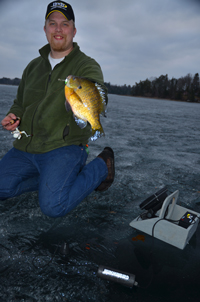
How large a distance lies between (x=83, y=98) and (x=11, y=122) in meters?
1.39

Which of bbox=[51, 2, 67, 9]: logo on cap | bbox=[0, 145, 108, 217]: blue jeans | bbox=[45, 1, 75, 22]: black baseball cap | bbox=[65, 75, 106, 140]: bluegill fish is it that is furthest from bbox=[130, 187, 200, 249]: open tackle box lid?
bbox=[51, 2, 67, 9]: logo on cap

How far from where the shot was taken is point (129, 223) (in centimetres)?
271

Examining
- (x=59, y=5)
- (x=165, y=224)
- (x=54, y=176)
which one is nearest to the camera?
(x=165, y=224)

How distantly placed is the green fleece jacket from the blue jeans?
134 millimetres

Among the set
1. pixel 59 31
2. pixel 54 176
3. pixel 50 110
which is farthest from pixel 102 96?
pixel 59 31

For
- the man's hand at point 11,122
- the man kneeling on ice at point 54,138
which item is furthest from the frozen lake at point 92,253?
the man's hand at point 11,122

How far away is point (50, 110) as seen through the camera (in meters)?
2.90

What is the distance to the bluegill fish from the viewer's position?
2.05 m

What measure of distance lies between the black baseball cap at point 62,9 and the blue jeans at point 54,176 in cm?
166

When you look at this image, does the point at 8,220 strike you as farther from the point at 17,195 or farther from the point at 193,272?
the point at 193,272

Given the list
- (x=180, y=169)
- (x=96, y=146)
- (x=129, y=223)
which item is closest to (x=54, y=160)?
(x=129, y=223)

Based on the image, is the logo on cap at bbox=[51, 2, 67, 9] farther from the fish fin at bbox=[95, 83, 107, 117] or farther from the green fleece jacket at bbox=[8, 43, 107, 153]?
the fish fin at bbox=[95, 83, 107, 117]

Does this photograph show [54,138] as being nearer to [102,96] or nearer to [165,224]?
[102,96]

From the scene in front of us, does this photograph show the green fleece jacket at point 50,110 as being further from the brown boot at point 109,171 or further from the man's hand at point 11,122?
the brown boot at point 109,171
